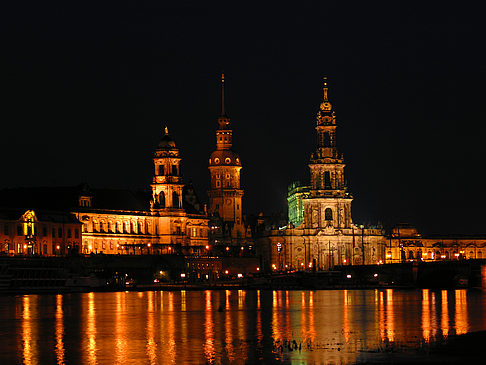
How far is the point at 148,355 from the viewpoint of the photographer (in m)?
65.4

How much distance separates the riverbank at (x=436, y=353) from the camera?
59.6 metres

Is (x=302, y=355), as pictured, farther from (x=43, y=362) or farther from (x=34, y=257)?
(x=34, y=257)

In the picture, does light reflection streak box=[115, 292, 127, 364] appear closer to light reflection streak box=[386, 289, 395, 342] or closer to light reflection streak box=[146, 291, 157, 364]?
light reflection streak box=[146, 291, 157, 364]

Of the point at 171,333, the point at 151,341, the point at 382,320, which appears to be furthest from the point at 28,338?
the point at 382,320

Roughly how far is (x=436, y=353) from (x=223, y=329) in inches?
930

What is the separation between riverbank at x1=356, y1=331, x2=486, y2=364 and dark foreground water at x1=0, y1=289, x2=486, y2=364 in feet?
2.51

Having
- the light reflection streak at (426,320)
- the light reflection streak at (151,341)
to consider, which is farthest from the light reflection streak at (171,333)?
the light reflection streak at (426,320)

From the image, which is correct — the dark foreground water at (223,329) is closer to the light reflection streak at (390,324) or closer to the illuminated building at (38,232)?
the light reflection streak at (390,324)

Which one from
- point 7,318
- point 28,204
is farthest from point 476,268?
point 7,318

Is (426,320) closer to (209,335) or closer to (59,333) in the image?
(209,335)

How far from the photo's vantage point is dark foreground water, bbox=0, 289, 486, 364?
215 feet

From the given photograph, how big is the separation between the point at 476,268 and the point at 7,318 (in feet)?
306

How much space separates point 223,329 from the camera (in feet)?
273

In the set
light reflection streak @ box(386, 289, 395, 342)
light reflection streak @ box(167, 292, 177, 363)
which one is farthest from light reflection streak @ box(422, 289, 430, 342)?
light reflection streak @ box(167, 292, 177, 363)
